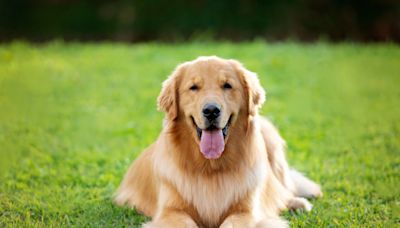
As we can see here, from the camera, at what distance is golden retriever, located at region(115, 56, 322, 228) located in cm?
510

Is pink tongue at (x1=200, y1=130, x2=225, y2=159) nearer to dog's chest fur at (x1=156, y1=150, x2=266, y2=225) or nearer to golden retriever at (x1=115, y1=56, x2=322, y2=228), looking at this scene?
golden retriever at (x1=115, y1=56, x2=322, y2=228)

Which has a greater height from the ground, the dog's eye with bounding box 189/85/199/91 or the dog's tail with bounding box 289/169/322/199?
the dog's eye with bounding box 189/85/199/91

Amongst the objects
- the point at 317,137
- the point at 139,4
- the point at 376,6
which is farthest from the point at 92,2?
the point at 317,137

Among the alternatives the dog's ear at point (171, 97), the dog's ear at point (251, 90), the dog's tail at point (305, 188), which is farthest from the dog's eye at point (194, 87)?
the dog's tail at point (305, 188)

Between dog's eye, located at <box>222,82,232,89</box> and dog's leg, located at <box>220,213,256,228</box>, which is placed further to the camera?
dog's eye, located at <box>222,82,232,89</box>

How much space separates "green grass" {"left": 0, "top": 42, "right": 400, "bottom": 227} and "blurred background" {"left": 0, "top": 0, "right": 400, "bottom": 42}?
2.78 meters

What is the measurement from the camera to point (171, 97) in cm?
534

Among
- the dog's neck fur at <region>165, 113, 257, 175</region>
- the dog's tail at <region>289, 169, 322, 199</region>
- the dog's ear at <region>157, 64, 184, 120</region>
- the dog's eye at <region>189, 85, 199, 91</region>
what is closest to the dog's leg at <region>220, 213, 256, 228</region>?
the dog's neck fur at <region>165, 113, 257, 175</region>

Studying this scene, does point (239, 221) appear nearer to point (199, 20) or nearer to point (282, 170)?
point (282, 170)

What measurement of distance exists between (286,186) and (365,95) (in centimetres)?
560

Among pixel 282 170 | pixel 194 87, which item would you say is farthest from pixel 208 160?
pixel 282 170

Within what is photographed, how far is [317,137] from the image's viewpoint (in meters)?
8.98

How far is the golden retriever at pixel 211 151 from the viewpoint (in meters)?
5.10

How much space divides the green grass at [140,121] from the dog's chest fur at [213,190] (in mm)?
638
